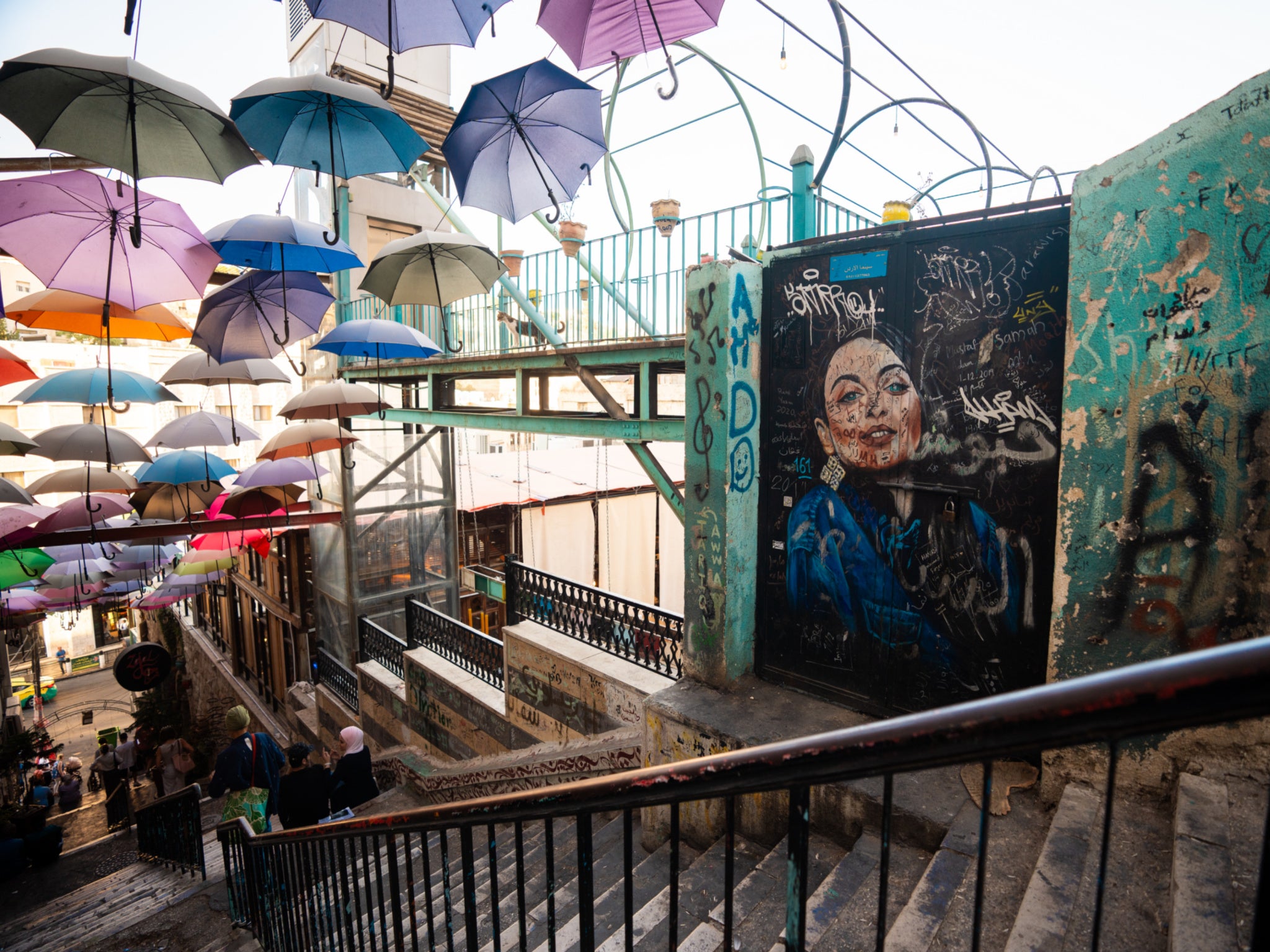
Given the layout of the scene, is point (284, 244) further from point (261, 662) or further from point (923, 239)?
point (261, 662)

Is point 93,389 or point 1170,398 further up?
point 93,389

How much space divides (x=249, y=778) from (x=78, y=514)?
5343mm

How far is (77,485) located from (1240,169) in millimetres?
13228

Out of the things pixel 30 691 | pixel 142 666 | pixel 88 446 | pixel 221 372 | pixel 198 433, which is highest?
pixel 221 372

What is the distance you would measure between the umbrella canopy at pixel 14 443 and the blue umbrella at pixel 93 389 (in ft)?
2.04

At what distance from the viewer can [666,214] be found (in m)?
5.68

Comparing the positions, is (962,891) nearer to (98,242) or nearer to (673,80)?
(673,80)

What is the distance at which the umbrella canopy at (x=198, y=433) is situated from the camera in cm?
983

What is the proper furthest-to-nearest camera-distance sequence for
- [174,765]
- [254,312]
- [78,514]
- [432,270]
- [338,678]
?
[174,765] → [338,678] → [78,514] → [254,312] → [432,270]

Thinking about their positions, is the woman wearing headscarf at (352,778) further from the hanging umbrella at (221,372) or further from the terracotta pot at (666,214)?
the terracotta pot at (666,214)

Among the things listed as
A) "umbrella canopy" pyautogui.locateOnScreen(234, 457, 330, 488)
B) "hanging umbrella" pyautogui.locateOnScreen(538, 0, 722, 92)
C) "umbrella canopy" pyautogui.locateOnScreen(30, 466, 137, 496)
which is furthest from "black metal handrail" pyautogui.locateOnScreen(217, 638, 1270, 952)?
"umbrella canopy" pyautogui.locateOnScreen(30, 466, 137, 496)

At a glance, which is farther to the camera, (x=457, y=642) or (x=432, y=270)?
(x=457, y=642)

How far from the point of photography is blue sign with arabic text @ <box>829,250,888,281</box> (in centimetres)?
400

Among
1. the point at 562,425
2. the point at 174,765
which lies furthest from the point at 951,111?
the point at 174,765
